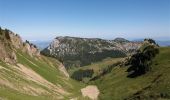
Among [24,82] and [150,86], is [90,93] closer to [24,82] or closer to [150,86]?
[150,86]

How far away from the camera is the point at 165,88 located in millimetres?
104562

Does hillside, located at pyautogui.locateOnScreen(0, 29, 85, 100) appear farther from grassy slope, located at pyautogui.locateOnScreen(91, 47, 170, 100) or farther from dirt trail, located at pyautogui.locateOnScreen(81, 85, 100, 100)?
grassy slope, located at pyautogui.locateOnScreen(91, 47, 170, 100)

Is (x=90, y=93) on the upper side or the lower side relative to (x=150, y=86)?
lower

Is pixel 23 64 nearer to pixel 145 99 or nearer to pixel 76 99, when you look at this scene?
pixel 76 99

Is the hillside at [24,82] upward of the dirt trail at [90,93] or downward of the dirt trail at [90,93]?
upward

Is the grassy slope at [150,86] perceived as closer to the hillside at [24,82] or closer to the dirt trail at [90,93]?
the dirt trail at [90,93]

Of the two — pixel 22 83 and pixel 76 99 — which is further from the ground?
pixel 22 83

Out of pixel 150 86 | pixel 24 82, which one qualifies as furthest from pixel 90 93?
pixel 24 82

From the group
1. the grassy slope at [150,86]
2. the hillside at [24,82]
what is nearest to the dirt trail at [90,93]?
the grassy slope at [150,86]

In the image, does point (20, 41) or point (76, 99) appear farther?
point (20, 41)

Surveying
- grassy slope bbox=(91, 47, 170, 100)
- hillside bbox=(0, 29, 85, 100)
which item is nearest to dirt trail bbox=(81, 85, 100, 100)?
grassy slope bbox=(91, 47, 170, 100)

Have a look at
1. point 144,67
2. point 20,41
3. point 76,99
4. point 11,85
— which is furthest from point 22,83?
point 20,41

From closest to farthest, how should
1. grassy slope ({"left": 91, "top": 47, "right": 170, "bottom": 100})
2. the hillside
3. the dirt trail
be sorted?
the hillside → grassy slope ({"left": 91, "top": 47, "right": 170, "bottom": 100}) → the dirt trail

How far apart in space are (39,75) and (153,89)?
5397 cm
